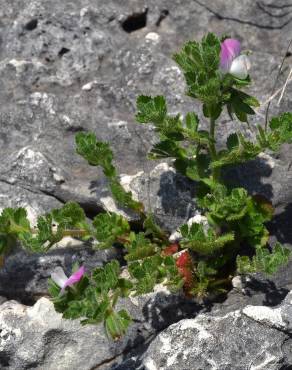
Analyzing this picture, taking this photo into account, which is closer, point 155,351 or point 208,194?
point 155,351

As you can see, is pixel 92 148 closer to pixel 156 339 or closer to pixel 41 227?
pixel 41 227

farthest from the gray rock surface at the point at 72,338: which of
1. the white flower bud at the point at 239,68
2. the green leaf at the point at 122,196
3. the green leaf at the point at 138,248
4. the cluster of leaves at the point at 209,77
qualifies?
the white flower bud at the point at 239,68

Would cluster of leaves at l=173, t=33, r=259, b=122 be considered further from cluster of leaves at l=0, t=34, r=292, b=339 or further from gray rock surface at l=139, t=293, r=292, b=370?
gray rock surface at l=139, t=293, r=292, b=370

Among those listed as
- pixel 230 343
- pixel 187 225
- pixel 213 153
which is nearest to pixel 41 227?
pixel 187 225

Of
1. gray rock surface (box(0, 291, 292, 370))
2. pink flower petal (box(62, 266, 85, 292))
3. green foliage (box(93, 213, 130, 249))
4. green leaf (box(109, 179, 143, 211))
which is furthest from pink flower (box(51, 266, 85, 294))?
green leaf (box(109, 179, 143, 211))

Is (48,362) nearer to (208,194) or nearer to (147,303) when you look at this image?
(147,303)

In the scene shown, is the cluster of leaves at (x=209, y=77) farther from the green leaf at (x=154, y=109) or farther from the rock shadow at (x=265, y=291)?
the rock shadow at (x=265, y=291)

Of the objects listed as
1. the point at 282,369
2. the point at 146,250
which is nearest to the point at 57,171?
the point at 146,250
